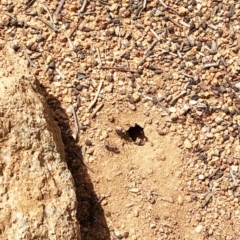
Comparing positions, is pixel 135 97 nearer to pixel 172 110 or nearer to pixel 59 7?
pixel 172 110

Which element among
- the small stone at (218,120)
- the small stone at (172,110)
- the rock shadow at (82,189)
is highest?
the small stone at (172,110)

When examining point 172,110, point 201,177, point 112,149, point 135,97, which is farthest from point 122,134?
point 201,177

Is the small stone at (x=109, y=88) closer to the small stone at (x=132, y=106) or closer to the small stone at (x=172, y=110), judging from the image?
the small stone at (x=132, y=106)

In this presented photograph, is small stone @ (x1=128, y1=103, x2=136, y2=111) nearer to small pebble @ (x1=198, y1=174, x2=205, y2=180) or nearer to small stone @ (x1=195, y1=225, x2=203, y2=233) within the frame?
small pebble @ (x1=198, y1=174, x2=205, y2=180)

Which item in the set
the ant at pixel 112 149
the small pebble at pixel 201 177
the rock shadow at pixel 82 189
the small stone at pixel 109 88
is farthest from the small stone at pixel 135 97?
the small pebble at pixel 201 177

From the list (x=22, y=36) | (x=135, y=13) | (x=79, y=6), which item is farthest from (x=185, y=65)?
(x=22, y=36)

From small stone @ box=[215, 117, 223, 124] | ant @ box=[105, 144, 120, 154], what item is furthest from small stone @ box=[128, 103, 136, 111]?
small stone @ box=[215, 117, 223, 124]
